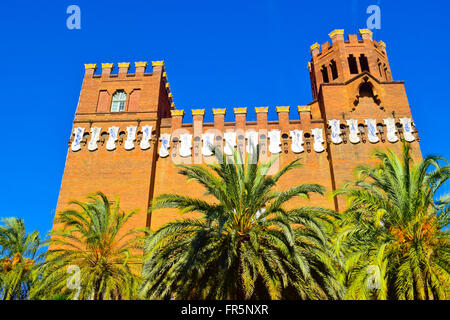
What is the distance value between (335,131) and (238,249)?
35.4 ft

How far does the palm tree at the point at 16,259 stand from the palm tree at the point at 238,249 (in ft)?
25.1

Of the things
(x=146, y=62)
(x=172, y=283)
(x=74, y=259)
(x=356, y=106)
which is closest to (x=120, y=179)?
(x=74, y=259)

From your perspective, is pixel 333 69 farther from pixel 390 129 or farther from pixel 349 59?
pixel 390 129

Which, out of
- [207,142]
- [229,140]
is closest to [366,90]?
[229,140]

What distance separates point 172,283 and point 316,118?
1366cm

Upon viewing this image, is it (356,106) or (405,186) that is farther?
(356,106)

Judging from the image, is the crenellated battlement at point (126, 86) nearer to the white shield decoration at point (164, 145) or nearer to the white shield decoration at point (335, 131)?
the white shield decoration at point (164, 145)

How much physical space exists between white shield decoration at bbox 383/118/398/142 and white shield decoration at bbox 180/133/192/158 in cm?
987

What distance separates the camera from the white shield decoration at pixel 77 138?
2136 cm

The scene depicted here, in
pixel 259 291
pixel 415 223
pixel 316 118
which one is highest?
pixel 316 118

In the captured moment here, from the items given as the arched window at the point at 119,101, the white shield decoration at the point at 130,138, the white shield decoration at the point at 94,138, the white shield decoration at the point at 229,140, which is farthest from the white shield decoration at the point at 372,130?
the white shield decoration at the point at 94,138

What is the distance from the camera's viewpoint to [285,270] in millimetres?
11992

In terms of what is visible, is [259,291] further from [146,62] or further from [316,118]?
[146,62]

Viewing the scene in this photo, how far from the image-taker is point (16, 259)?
1897 centimetres
